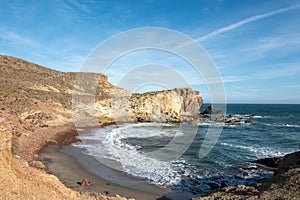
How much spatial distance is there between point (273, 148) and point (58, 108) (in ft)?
97.8

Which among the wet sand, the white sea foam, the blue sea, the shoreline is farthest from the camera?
the white sea foam

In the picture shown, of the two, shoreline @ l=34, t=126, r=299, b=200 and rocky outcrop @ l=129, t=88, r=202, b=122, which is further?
rocky outcrop @ l=129, t=88, r=202, b=122

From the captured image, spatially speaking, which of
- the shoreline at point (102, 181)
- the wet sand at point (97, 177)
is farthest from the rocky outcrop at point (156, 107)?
the wet sand at point (97, 177)

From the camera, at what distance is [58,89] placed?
45094mm

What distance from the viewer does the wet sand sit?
10.4 m

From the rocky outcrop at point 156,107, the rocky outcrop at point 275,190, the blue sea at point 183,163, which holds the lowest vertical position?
the blue sea at point 183,163

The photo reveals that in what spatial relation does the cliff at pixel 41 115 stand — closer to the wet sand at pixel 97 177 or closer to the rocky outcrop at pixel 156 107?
the rocky outcrop at pixel 156 107

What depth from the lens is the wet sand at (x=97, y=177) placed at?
34.0 ft

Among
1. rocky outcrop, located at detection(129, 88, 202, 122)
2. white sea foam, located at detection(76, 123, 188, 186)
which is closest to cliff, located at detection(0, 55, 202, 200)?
rocky outcrop, located at detection(129, 88, 202, 122)

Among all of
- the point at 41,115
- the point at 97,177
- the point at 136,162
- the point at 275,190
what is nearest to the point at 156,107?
the point at 41,115

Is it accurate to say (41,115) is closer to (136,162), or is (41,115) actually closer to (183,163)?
(136,162)

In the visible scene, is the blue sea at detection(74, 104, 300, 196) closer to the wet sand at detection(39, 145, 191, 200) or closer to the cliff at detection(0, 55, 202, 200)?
→ the wet sand at detection(39, 145, 191, 200)

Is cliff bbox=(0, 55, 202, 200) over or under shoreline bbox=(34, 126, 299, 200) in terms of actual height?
over

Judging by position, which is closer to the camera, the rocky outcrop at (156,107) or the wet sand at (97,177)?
the wet sand at (97,177)
